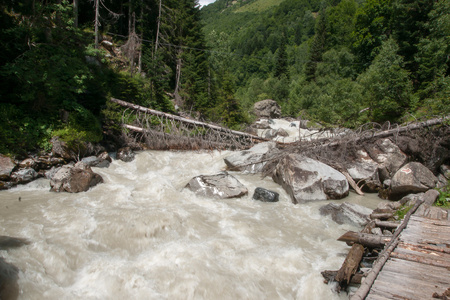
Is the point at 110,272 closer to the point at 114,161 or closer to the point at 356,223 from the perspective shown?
the point at 356,223

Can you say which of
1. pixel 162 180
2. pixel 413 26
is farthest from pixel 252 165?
pixel 413 26

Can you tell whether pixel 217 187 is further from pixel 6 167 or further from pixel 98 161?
pixel 6 167

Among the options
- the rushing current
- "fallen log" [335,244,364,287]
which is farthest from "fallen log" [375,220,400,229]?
"fallen log" [335,244,364,287]

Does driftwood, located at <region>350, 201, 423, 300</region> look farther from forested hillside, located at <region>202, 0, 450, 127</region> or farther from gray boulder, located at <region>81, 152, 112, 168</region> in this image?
gray boulder, located at <region>81, 152, 112, 168</region>

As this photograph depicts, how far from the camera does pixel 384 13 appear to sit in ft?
116

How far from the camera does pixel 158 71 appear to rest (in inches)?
705

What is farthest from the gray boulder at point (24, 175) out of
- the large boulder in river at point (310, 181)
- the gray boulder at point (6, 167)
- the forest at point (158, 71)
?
the large boulder in river at point (310, 181)

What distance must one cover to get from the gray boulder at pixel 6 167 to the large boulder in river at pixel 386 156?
13.2 meters

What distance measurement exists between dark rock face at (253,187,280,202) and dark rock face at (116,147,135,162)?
21.4 feet

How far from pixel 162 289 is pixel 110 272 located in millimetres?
1060

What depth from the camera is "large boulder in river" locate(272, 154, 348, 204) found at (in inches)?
333

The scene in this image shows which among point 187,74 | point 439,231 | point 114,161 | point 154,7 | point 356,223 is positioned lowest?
point 114,161

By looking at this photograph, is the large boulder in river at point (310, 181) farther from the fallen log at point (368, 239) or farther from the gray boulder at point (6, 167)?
the gray boulder at point (6, 167)

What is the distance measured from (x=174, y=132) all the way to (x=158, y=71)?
20.1ft
